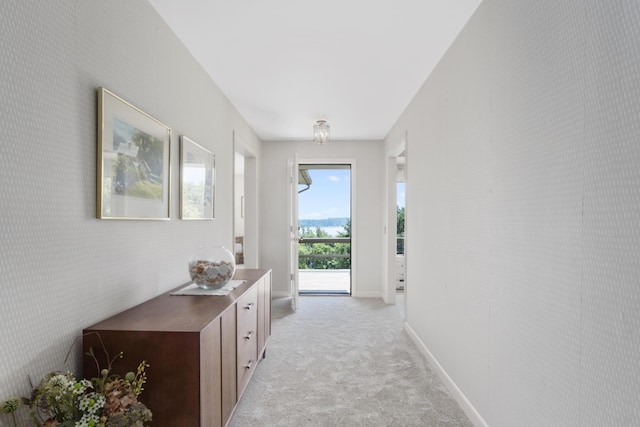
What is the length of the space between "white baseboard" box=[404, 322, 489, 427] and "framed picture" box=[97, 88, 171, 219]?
7.09 feet

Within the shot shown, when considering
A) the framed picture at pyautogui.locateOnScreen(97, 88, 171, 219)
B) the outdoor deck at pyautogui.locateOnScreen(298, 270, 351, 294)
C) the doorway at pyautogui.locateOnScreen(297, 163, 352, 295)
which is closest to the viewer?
the framed picture at pyautogui.locateOnScreen(97, 88, 171, 219)

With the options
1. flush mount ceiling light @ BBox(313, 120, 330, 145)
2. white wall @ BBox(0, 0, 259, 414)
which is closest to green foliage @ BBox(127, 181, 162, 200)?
white wall @ BBox(0, 0, 259, 414)

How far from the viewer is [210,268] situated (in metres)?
2.18

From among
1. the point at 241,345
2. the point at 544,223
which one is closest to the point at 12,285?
the point at 241,345

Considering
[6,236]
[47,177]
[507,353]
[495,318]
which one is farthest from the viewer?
[495,318]

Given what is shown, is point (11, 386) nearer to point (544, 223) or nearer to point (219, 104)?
point (544, 223)

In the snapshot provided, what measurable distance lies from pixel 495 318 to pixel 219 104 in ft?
9.35

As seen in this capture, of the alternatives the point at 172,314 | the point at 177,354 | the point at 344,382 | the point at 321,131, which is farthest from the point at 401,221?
the point at 177,354

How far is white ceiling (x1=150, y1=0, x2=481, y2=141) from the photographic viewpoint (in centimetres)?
202

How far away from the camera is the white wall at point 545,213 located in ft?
3.41

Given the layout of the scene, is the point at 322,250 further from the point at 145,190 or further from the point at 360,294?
the point at 145,190

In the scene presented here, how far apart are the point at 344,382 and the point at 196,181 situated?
6.12 ft

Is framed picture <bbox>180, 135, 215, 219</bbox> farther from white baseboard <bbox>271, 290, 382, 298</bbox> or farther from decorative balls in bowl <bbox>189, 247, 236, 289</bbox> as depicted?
white baseboard <bbox>271, 290, 382, 298</bbox>

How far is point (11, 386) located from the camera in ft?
3.61
